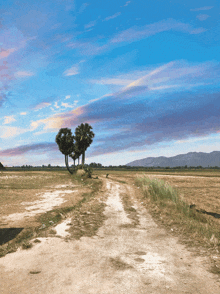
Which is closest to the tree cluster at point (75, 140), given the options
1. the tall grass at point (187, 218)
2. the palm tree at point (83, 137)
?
the palm tree at point (83, 137)

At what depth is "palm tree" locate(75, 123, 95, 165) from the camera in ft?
233

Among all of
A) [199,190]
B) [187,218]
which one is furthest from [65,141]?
[187,218]

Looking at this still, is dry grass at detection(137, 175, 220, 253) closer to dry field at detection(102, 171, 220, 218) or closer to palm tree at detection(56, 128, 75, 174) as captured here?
dry field at detection(102, 171, 220, 218)

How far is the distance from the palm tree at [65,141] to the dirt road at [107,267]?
54.2 m

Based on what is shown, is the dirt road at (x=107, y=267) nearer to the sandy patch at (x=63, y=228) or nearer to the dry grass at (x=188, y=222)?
the sandy patch at (x=63, y=228)

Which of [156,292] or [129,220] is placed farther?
[129,220]

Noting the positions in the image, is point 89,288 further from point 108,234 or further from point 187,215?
point 187,215

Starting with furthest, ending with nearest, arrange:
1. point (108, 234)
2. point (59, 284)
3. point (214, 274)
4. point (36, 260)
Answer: point (108, 234) → point (36, 260) → point (214, 274) → point (59, 284)

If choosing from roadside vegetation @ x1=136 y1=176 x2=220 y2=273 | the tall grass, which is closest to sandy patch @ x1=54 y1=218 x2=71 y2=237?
roadside vegetation @ x1=136 y1=176 x2=220 y2=273

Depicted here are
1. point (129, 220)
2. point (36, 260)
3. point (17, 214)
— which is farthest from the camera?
point (17, 214)

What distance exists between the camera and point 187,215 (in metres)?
10.6

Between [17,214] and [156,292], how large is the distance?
32.0 feet

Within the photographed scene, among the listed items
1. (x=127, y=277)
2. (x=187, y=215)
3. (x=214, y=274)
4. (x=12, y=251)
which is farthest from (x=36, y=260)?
(x=187, y=215)

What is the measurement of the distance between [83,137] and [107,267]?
6726cm
